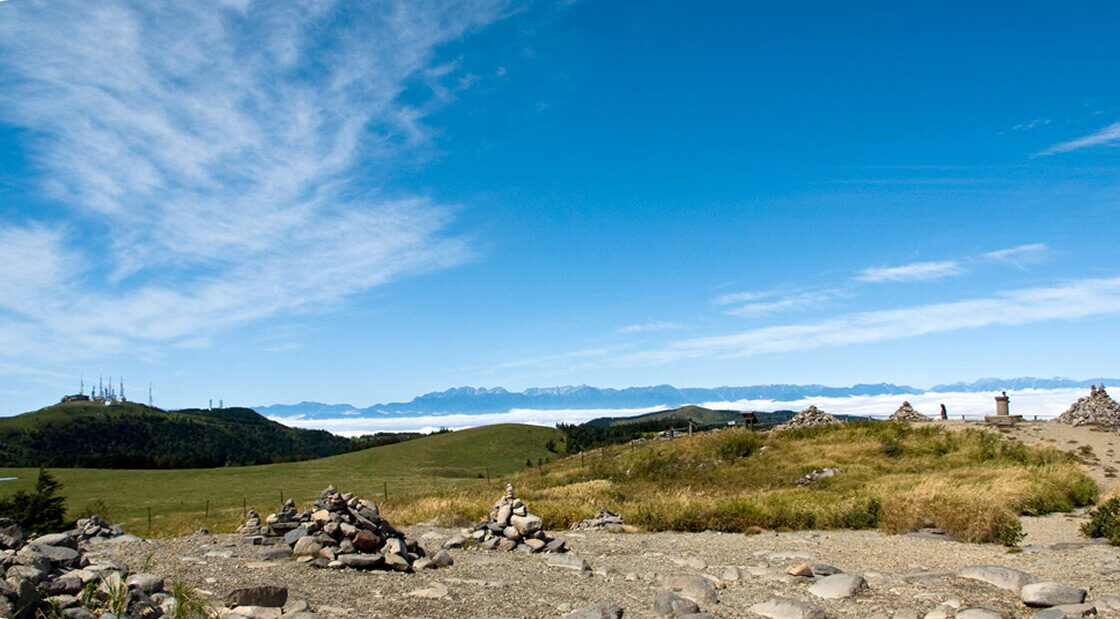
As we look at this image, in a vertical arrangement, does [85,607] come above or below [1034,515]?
above

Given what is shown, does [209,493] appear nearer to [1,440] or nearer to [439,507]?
[439,507]

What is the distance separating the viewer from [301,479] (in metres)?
61.6

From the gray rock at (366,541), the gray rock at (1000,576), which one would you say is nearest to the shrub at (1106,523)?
the gray rock at (1000,576)

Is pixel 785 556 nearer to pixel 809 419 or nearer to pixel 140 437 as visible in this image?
pixel 809 419

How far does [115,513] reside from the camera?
42.7m

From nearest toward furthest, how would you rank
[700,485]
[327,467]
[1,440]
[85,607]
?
[85,607] < [700,485] < [327,467] < [1,440]

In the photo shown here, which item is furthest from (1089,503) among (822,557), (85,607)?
(85,607)

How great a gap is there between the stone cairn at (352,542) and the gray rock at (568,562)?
2.26 meters

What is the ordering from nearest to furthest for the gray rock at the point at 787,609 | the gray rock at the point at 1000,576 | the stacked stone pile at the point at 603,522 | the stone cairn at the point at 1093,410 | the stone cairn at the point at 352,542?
the gray rock at the point at 787,609 < the gray rock at the point at 1000,576 < the stone cairn at the point at 352,542 < the stacked stone pile at the point at 603,522 < the stone cairn at the point at 1093,410

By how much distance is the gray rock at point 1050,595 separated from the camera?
33.8 feet

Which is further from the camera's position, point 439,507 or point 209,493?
point 209,493

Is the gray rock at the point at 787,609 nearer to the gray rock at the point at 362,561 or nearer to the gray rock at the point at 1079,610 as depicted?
the gray rock at the point at 1079,610

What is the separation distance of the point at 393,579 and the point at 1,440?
168 m

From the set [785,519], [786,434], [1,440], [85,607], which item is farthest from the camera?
[1,440]
